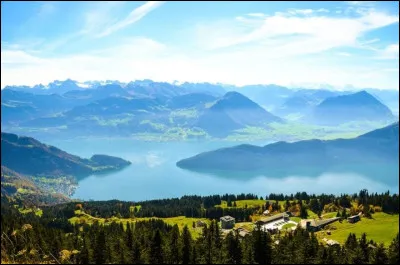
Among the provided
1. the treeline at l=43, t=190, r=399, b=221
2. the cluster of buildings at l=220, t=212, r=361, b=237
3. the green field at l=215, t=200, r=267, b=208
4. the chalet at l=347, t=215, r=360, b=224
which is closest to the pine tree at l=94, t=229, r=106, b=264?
the cluster of buildings at l=220, t=212, r=361, b=237

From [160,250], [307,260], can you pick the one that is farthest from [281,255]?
[160,250]

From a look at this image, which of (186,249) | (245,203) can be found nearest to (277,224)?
(245,203)

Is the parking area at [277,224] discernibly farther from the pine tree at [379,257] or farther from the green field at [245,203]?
the pine tree at [379,257]

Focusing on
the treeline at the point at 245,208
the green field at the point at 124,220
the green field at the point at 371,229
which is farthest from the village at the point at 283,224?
the green field at the point at 124,220

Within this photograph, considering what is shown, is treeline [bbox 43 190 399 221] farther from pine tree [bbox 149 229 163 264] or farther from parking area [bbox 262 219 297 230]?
pine tree [bbox 149 229 163 264]

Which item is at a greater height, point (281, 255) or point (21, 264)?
point (21, 264)

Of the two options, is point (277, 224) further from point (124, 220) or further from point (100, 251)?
point (100, 251)

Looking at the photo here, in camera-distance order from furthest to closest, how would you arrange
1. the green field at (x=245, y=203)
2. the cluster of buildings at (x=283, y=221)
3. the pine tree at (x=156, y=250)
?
the green field at (x=245, y=203)
the cluster of buildings at (x=283, y=221)
the pine tree at (x=156, y=250)

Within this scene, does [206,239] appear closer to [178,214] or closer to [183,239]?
[183,239]
